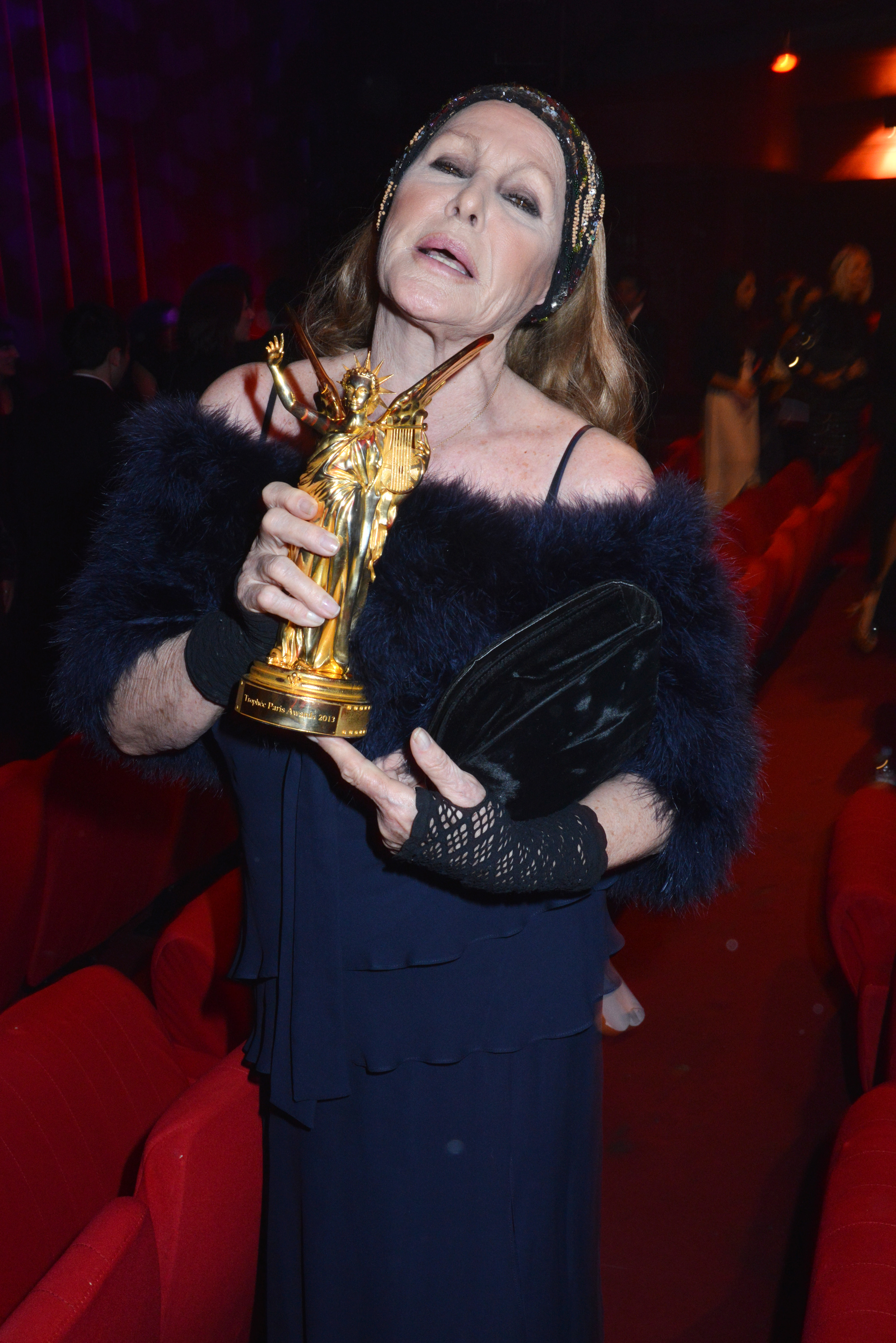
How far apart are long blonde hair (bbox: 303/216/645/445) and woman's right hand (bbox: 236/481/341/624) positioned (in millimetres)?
659

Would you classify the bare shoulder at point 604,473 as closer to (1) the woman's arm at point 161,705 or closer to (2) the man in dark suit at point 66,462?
(1) the woman's arm at point 161,705

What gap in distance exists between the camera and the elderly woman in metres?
1.23

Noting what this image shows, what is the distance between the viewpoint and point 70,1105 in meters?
1.52

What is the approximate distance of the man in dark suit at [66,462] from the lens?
3.63 m

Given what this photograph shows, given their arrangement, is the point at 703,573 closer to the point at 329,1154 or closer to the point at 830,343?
the point at 329,1154

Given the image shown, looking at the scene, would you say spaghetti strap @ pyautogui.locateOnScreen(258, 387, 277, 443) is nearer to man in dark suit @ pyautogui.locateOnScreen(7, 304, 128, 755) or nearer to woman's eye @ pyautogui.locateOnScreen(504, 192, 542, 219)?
woman's eye @ pyautogui.locateOnScreen(504, 192, 542, 219)

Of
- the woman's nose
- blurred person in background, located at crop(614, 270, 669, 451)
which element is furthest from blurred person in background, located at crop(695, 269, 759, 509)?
the woman's nose

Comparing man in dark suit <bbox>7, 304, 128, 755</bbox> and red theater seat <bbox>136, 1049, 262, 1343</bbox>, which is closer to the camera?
red theater seat <bbox>136, 1049, 262, 1343</bbox>

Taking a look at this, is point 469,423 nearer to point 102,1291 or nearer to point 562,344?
point 562,344

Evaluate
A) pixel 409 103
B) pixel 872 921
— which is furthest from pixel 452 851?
pixel 409 103

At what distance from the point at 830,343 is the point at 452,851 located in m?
7.30

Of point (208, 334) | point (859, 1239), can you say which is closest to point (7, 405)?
point (208, 334)

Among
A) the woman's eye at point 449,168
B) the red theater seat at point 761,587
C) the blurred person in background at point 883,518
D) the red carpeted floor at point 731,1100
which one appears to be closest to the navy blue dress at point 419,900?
the red carpeted floor at point 731,1100

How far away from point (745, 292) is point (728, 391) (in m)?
0.84
